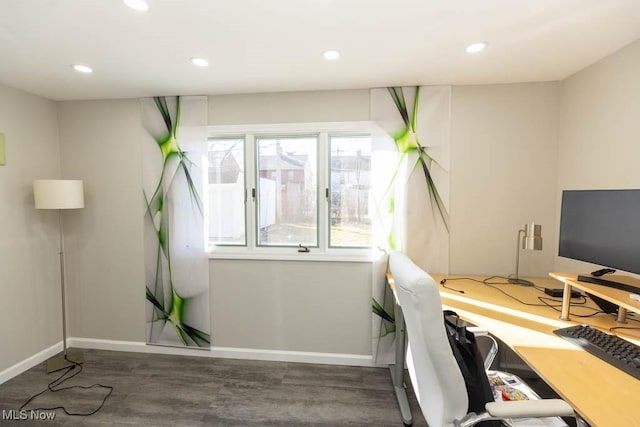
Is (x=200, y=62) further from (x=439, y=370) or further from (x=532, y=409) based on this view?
(x=532, y=409)

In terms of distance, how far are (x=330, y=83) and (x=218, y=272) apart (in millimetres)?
1964

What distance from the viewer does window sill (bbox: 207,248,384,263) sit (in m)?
2.57

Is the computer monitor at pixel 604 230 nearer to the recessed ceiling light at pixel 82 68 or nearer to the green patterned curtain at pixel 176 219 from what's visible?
the green patterned curtain at pixel 176 219

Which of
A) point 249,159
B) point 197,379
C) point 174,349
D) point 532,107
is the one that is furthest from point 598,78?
point 174,349

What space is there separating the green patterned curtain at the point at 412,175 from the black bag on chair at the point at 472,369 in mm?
1355

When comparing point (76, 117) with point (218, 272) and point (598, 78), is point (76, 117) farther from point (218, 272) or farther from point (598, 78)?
point (598, 78)

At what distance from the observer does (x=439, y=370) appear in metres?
1.04

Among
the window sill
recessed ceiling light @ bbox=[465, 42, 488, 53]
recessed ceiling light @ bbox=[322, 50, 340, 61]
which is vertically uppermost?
recessed ceiling light @ bbox=[465, 42, 488, 53]

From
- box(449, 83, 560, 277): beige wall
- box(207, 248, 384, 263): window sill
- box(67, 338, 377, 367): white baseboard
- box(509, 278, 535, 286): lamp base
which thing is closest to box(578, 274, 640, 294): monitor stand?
box(509, 278, 535, 286): lamp base

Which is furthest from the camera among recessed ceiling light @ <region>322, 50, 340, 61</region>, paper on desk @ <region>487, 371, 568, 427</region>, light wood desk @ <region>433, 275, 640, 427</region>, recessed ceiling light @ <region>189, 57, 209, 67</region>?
recessed ceiling light @ <region>189, 57, 209, 67</region>

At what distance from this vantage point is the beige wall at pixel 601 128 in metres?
1.75

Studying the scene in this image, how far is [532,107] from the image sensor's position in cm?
236

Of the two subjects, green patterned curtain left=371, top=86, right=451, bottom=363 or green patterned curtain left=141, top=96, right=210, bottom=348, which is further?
green patterned curtain left=141, top=96, right=210, bottom=348

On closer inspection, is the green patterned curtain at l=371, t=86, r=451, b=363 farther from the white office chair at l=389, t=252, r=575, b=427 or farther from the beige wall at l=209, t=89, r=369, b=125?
the white office chair at l=389, t=252, r=575, b=427
